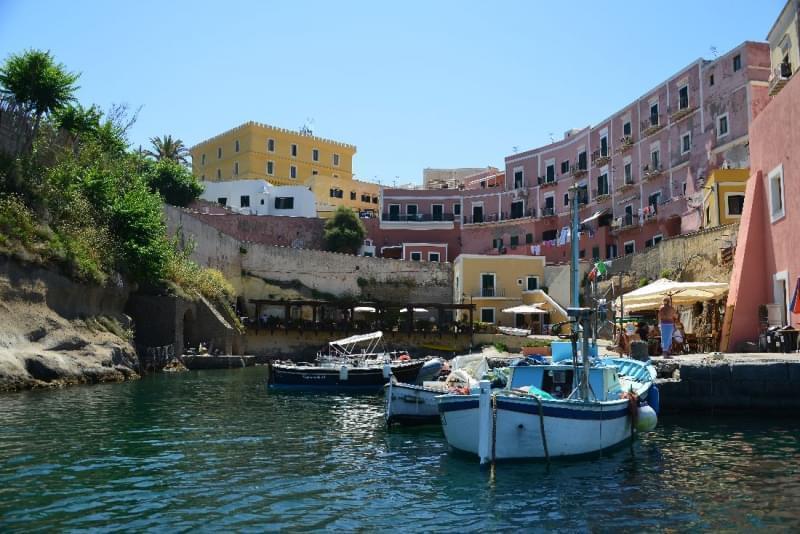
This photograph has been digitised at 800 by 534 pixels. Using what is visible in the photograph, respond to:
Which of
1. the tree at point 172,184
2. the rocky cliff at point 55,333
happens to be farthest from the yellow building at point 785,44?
the tree at point 172,184

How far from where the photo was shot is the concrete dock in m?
17.7

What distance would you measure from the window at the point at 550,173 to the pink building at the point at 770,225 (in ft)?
112

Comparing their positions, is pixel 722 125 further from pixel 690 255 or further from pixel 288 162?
pixel 288 162

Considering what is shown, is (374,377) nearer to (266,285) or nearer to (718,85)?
(266,285)

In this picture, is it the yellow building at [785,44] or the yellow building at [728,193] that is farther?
the yellow building at [728,193]

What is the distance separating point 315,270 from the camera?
51656 mm

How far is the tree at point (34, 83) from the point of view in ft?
101

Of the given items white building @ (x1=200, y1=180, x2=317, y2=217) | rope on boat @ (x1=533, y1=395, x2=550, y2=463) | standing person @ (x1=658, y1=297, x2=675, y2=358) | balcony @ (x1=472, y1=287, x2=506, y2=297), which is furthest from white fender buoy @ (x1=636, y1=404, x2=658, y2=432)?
white building @ (x1=200, y1=180, x2=317, y2=217)

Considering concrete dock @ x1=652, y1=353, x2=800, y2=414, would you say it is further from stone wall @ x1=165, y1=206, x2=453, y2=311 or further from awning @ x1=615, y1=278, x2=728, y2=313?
stone wall @ x1=165, y1=206, x2=453, y2=311

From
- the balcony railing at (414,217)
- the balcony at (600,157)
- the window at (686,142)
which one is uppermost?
the balcony at (600,157)

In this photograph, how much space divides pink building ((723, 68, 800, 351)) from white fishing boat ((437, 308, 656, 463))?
10.0 metres

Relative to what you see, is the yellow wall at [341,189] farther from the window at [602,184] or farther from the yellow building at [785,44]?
the yellow building at [785,44]

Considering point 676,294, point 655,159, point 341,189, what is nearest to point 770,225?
point 676,294

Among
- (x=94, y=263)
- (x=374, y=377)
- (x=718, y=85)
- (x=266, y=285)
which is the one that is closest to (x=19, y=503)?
(x=374, y=377)
